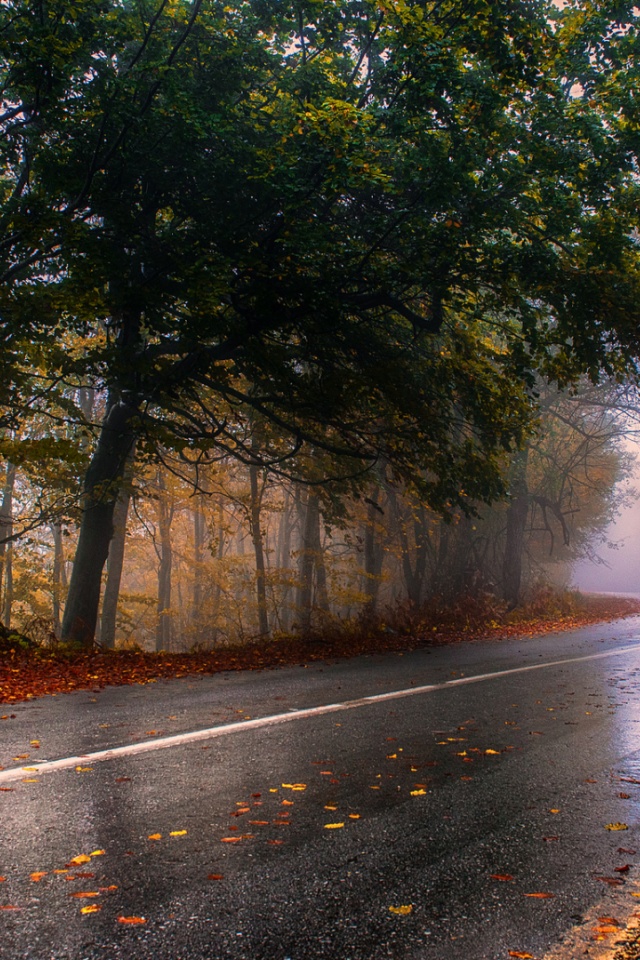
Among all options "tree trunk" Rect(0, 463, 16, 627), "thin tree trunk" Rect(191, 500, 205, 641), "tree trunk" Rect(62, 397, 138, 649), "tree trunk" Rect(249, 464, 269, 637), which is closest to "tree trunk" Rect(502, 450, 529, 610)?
"tree trunk" Rect(249, 464, 269, 637)

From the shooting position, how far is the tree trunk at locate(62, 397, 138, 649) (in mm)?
12242

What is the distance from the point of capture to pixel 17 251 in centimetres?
976

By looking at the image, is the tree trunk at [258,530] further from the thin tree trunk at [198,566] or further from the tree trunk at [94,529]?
the tree trunk at [94,529]

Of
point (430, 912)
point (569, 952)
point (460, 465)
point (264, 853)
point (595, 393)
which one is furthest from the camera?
point (595, 393)

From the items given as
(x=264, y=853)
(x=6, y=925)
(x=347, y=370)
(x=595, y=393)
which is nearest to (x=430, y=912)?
(x=264, y=853)

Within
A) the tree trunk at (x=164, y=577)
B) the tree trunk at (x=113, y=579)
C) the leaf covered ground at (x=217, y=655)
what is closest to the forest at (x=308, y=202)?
the leaf covered ground at (x=217, y=655)

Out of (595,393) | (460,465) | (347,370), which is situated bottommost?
(460,465)

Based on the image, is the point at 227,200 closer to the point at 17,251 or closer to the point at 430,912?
the point at 17,251

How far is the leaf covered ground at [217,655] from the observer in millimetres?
8688

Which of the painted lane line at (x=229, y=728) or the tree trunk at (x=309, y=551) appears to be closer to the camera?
the painted lane line at (x=229, y=728)

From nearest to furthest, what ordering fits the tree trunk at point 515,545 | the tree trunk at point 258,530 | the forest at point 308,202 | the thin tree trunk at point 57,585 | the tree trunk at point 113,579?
1. the forest at point 308,202
2. the tree trunk at point 113,579
3. the tree trunk at point 258,530
4. the tree trunk at point 515,545
5. the thin tree trunk at point 57,585

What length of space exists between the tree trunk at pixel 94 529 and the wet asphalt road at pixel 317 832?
218 inches

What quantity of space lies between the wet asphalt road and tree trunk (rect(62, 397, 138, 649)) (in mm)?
5537

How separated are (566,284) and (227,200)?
4917 mm
